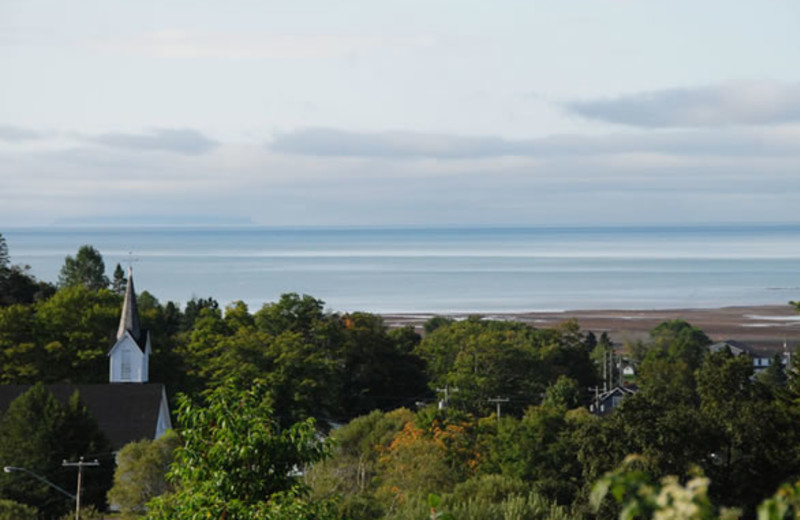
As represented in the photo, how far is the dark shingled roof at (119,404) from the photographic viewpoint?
46594 millimetres

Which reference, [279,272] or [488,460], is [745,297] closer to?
[279,272]

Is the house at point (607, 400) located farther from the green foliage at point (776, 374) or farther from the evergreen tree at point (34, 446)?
the evergreen tree at point (34, 446)

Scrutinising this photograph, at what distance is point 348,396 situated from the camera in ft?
204

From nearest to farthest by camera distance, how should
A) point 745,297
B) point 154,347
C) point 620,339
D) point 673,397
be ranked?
point 673,397 < point 154,347 < point 620,339 < point 745,297

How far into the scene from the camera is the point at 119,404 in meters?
47.9

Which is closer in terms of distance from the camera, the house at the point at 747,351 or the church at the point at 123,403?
the church at the point at 123,403

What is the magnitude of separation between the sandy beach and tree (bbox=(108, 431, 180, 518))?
6174 cm

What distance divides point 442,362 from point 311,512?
2007 inches

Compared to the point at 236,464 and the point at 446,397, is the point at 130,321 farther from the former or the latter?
the point at 236,464

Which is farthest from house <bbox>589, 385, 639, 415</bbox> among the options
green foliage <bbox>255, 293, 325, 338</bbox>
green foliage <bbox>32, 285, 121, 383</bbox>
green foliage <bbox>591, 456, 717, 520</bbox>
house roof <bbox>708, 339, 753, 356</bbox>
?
green foliage <bbox>591, 456, 717, 520</bbox>

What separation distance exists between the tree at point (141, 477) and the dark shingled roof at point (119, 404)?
1004cm

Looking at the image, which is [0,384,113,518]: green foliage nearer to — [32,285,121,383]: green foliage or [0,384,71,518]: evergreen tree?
[0,384,71,518]: evergreen tree

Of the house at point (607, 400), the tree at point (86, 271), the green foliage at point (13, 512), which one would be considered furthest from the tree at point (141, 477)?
the tree at point (86, 271)

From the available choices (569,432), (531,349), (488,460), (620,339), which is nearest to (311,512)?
(569,432)
